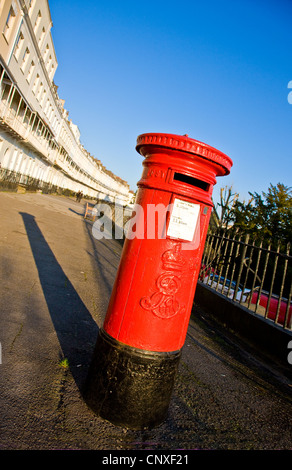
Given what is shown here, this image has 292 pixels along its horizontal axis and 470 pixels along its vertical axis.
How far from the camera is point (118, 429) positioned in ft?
6.97

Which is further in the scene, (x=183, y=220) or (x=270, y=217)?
(x=270, y=217)

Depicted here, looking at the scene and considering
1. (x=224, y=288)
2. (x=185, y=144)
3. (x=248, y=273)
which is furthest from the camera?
(x=248, y=273)

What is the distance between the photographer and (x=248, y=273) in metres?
7.05

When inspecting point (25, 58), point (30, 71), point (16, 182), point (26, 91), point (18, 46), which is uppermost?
point (25, 58)

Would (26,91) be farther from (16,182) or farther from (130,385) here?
(130,385)

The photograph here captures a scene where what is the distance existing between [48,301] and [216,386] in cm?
256

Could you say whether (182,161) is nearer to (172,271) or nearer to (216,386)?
(172,271)

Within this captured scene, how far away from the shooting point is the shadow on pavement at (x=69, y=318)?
2941mm

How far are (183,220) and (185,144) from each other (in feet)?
1.77

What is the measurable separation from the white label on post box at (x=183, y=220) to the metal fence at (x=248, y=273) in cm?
224

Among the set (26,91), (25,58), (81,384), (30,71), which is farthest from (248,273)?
(30,71)

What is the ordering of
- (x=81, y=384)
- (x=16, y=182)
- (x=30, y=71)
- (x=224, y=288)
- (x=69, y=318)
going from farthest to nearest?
1. (x=30, y=71)
2. (x=16, y=182)
3. (x=224, y=288)
4. (x=69, y=318)
5. (x=81, y=384)

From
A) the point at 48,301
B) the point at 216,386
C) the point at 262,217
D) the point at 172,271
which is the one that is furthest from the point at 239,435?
the point at 262,217

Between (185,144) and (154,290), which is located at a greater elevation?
(185,144)
